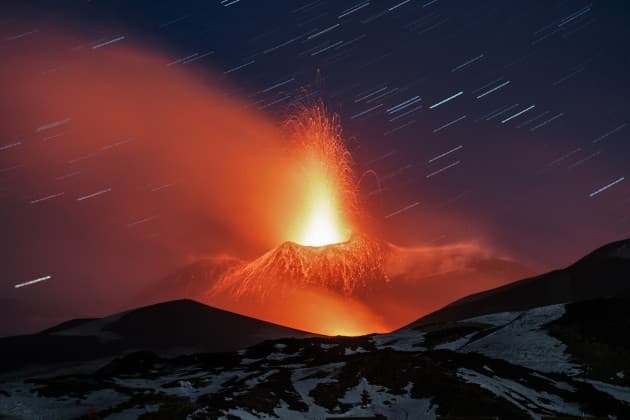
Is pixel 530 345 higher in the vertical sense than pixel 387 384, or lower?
higher

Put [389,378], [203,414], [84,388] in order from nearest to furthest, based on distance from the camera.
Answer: [203,414]
[389,378]
[84,388]

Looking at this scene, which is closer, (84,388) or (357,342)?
(84,388)

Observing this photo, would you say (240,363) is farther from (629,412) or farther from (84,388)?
(629,412)

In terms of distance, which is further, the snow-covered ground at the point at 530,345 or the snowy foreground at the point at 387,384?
the snow-covered ground at the point at 530,345

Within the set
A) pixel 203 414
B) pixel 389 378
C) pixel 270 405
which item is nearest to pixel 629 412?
pixel 389 378

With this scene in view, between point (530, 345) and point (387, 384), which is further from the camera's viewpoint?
point (530, 345)

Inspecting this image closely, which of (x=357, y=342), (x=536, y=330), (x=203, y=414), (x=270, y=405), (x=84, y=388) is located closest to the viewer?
(x=203, y=414)

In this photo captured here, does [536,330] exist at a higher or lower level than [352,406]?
higher

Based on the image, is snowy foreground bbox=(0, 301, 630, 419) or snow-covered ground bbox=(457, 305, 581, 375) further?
snow-covered ground bbox=(457, 305, 581, 375)
